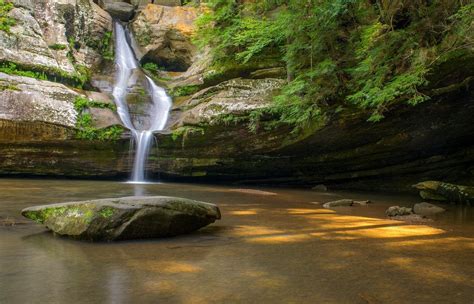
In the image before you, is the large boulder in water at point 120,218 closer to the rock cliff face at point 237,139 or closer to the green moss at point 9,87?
the rock cliff face at point 237,139

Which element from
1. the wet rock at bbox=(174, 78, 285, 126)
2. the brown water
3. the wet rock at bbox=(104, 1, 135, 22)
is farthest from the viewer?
the wet rock at bbox=(104, 1, 135, 22)

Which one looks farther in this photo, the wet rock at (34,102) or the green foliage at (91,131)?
the green foliage at (91,131)

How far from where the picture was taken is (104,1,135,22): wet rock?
75.0ft

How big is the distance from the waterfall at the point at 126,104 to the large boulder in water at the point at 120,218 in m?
9.08

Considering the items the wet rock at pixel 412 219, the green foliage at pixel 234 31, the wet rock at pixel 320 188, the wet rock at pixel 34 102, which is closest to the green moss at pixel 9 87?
the wet rock at pixel 34 102

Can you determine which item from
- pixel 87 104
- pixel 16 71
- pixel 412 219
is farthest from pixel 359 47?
pixel 16 71

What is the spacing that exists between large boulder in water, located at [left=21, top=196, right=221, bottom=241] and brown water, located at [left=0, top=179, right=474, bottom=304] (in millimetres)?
150

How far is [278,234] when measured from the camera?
493cm

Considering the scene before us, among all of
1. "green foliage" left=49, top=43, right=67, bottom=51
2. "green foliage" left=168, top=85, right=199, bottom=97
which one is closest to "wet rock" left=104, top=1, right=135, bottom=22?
"green foliage" left=49, top=43, right=67, bottom=51

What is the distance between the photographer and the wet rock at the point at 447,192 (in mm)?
8953

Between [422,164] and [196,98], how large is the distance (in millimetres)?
8266

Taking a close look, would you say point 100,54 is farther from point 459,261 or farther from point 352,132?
point 459,261

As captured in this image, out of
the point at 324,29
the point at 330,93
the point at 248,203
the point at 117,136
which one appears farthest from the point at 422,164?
the point at 117,136

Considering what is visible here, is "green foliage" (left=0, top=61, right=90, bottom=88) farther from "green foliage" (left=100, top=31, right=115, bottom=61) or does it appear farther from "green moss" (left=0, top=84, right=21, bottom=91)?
"green foliage" (left=100, top=31, right=115, bottom=61)
